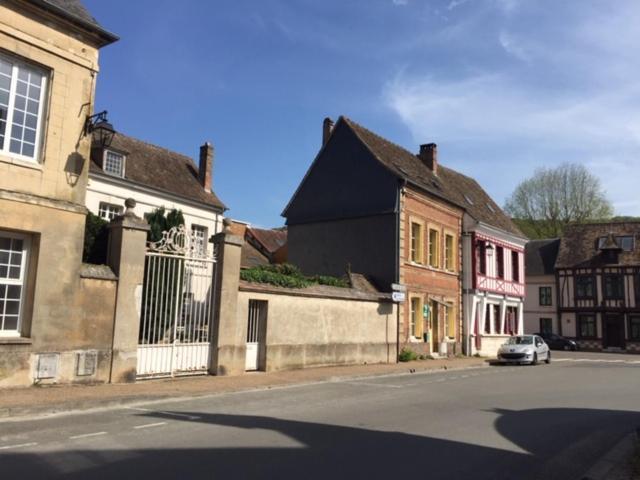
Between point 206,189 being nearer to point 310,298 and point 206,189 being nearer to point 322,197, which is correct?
point 322,197

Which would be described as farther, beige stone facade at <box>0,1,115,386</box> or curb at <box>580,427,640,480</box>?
beige stone facade at <box>0,1,115,386</box>

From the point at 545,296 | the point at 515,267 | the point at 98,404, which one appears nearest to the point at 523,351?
the point at 515,267

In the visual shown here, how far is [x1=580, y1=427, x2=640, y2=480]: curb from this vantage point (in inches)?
231

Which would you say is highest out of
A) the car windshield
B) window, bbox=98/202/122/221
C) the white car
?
window, bbox=98/202/122/221

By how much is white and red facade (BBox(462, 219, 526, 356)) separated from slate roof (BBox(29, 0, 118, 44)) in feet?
68.3

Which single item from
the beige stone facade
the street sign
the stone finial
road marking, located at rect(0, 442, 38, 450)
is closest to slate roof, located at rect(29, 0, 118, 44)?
the beige stone facade

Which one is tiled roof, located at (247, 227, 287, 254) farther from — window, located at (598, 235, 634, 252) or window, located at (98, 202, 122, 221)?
window, located at (598, 235, 634, 252)

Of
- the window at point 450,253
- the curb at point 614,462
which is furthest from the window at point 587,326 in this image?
the curb at point 614,462

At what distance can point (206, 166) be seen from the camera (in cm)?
2962

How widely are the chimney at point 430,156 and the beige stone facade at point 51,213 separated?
2095cm

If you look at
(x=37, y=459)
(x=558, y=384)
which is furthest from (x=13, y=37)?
(x=558, y=384)

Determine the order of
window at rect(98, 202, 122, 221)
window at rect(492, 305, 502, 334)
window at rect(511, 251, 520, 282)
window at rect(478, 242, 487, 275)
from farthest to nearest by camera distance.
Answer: window at rect(511, 251, 520, 282) < window at rect(492, 305, 502, 334) < window at rect(478, 242, 487, 275) < window at rect(98, 202, 122, 221)

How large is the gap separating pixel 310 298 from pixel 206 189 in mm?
13741

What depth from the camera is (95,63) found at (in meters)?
12.8
